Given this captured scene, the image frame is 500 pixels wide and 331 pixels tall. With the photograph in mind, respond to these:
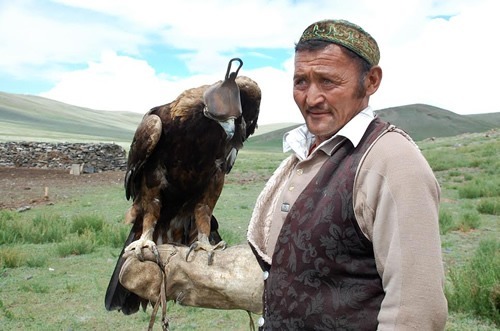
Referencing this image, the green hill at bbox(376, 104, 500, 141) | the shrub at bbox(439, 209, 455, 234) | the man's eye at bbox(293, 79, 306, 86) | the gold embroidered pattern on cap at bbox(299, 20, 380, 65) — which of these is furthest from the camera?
the green hill at bbox(376, 104, 500, 141)

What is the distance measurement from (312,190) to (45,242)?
763 cm

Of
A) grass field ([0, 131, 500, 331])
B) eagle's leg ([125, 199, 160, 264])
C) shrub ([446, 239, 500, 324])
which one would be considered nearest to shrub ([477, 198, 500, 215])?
grass field ([0, 131, 500, 331])

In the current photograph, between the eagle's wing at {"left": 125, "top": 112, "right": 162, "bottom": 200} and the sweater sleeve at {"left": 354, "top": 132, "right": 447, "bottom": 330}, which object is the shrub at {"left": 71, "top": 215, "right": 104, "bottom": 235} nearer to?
the eagle's wing at {"left": 125, "top": 112, "right": 162, "bottom": 200}

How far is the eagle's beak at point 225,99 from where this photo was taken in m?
3.21

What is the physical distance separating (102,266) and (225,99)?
418cm

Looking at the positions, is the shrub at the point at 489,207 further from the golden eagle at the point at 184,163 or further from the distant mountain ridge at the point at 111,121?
the distant mountain ridge at the point at 111,121

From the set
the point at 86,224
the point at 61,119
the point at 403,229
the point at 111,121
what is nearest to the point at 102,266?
the point at 86,224

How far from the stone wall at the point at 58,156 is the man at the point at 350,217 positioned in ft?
68.0

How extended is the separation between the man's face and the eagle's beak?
154 centimetres

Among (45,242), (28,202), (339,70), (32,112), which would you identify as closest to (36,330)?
(45,242)

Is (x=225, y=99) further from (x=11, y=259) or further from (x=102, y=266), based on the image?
(x=11, y=259)

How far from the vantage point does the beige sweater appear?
1.28 m

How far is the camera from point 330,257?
1.43 m

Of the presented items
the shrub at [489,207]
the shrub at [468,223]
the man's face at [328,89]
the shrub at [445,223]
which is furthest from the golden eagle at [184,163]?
the shrub at [489,207]
